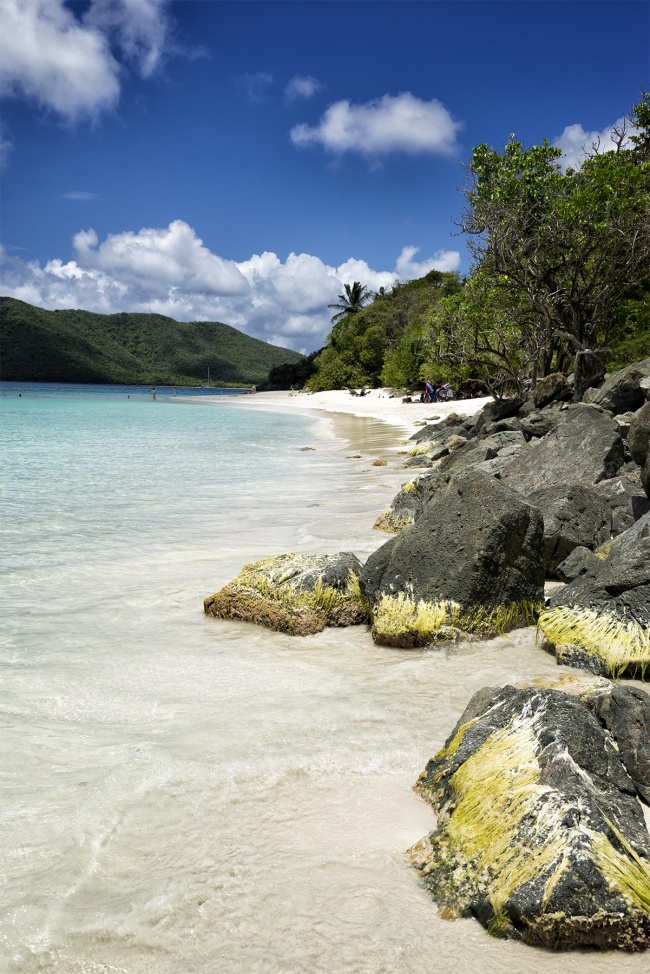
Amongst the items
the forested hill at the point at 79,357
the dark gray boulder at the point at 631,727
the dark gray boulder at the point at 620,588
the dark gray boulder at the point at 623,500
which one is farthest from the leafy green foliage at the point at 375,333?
the forested hill at the point at 79,357

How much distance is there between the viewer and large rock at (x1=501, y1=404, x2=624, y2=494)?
952 cm

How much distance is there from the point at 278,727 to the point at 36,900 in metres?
1.69

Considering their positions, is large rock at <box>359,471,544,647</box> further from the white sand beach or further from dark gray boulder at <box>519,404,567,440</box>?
the white sand beach

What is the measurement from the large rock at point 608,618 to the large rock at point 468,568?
0.35m

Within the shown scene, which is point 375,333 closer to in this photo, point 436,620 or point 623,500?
point 623,500

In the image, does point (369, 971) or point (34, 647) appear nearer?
point (369, 971)

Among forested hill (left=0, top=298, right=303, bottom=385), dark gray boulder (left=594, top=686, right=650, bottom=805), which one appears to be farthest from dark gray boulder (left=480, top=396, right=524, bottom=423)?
forested hill (left=0, top=298, right=303, bottom=385)

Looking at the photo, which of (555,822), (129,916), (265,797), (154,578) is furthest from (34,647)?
(555,822)

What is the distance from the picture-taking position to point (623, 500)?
26.6 ft

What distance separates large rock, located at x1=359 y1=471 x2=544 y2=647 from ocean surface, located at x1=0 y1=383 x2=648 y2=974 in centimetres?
25

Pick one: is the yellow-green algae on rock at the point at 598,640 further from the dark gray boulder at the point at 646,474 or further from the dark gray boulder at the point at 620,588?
the dark gray boulder at the point at 646,474

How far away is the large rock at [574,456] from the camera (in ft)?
31.2

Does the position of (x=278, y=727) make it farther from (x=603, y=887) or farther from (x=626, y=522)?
(x=626, y=522)

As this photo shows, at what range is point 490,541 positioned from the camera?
5500mm
